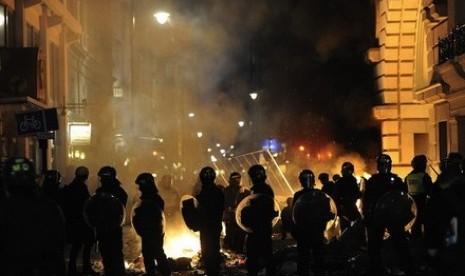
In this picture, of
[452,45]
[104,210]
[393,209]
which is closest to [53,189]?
[104,210]

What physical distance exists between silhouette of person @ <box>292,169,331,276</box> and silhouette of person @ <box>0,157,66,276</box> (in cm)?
443

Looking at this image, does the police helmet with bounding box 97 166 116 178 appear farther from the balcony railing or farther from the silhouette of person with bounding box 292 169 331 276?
the balcony railing

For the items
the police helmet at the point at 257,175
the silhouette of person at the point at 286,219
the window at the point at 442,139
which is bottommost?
the silhouette of person at the point at 286,219

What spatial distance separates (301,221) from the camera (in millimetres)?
9195

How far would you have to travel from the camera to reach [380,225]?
926 cm

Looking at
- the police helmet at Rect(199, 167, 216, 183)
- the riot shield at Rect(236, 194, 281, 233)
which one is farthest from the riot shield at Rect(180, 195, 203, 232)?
the riot shield at Rect(236, 194, 281, 233)

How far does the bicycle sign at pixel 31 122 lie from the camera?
585 inches

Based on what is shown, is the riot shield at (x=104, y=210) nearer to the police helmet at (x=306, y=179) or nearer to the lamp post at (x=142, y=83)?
the police helmet at (x=306, y=179)

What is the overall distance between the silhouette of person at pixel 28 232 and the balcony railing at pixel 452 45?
12.1 meters

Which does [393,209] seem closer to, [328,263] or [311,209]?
[311,209]

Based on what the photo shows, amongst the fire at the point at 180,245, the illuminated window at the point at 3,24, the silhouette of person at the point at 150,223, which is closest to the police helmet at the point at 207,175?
the silhouette of person at the point at 150,223

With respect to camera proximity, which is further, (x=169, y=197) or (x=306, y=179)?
(x=169, y=197)

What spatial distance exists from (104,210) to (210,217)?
4.66 ft

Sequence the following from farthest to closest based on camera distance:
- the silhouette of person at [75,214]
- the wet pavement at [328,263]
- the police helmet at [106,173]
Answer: the silhouette of person at [75,214], the wet pavement at [328,263], the police helmet at [106,173]
